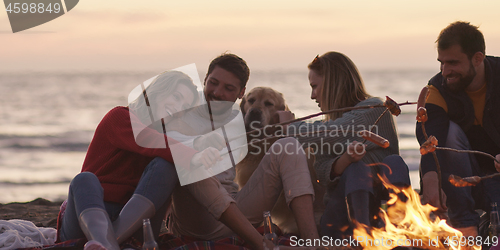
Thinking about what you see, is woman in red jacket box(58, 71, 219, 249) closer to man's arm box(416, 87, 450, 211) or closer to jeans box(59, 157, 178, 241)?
jeans box(59, 157, 178, 241)

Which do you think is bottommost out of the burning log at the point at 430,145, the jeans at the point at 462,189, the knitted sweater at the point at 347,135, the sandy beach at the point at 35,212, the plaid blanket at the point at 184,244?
the sandy beach at the point at 35,212

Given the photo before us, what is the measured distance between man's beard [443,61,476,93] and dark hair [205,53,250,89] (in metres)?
1.55

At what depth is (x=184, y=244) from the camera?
3.10m

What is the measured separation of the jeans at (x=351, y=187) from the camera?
305 centimetres

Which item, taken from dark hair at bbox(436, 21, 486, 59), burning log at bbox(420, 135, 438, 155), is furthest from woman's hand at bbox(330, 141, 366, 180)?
dark hair at bbox(436, 21, 486, 59)

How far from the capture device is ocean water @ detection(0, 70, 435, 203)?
755 cm

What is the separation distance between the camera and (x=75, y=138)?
10.5 meters

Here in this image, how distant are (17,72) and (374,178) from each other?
48.5ft

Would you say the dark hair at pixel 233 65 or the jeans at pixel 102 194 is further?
the dark hair at pixel 233 65

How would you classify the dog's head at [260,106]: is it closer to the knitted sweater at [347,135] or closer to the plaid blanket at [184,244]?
the knitted sweater at [347,135]

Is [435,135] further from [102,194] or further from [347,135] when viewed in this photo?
[102,194]

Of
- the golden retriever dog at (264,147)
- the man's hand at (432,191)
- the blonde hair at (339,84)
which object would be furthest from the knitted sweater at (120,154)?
the man's hand at (432,191)

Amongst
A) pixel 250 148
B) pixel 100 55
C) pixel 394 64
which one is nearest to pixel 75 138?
pixel 100 55

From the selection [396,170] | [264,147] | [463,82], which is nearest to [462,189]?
[396,170]
